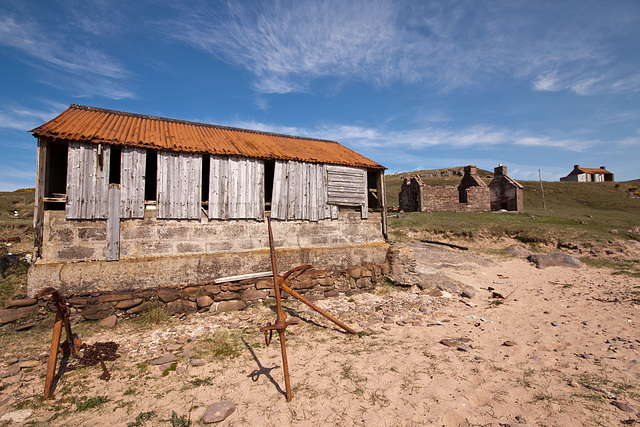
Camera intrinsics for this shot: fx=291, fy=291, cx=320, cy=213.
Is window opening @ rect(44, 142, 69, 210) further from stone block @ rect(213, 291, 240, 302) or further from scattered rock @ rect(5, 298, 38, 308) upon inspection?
stone block @ rect(213, 291, 240, 302)

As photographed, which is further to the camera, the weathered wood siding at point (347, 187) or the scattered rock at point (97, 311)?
the weathered wood siding at point (347, 187)

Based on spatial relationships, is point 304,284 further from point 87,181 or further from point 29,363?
point 87,181

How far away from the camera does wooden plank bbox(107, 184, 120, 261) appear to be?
7.16m

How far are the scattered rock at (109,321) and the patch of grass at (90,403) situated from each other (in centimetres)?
268

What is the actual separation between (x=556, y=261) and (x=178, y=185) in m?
16.2

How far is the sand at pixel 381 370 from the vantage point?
4078 millimetres

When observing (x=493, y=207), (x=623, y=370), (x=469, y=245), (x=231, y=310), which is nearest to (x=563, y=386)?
(x=623, y=370)

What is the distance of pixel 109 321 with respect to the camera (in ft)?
22.3

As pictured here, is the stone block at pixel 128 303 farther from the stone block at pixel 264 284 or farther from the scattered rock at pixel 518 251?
the scattered rock at pixel 518 251

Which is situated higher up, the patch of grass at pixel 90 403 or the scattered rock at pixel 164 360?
the scattered rock at pixel 164 360

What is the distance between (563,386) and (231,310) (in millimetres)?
7239

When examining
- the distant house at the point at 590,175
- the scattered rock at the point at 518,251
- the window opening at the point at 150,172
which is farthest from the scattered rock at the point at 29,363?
the distant house at the point at 590,175

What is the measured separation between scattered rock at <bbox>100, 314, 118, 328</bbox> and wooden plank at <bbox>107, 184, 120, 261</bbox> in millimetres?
1377

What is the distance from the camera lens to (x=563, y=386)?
178 inches
